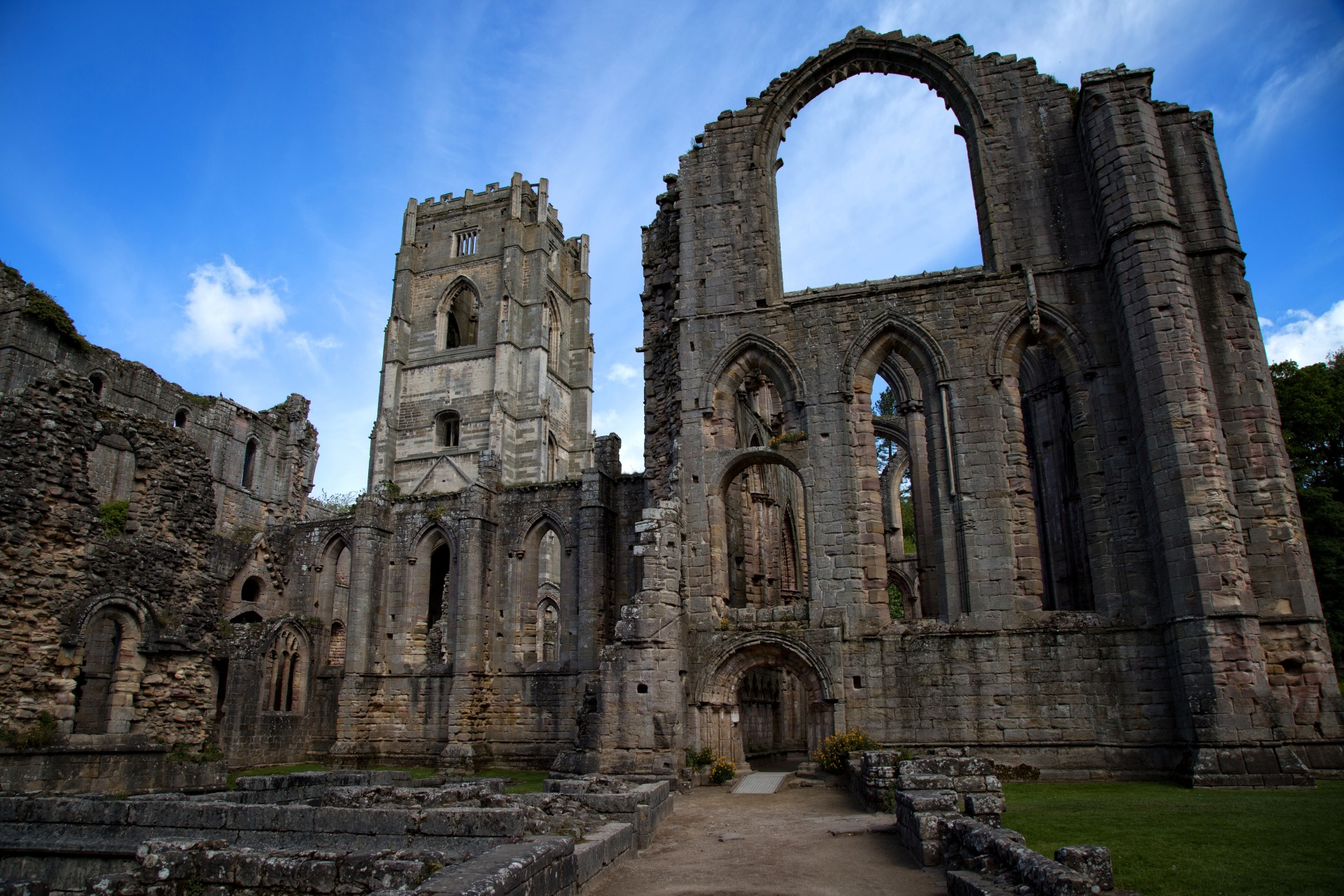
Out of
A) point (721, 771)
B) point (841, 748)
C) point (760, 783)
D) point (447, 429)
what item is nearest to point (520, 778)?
point (721, 771)

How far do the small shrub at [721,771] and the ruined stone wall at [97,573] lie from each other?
9.05m

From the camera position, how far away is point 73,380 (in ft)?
46.9

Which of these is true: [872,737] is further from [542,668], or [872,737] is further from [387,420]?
[387,420]

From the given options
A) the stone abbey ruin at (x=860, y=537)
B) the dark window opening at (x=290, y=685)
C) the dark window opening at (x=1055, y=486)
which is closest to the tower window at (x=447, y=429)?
the dark window opening at (x=290, y=685)

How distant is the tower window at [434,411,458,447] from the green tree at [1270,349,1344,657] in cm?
3370

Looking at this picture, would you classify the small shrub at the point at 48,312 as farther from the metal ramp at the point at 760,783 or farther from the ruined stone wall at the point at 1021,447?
the metal ramp at the point at 760,783

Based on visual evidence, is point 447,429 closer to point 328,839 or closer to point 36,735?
point 36,735

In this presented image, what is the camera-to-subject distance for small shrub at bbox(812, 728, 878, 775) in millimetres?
13570

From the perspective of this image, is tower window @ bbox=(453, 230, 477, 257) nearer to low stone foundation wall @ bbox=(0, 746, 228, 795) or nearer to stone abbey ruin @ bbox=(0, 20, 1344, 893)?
stone abbey ruin @ bbox=(0, 20, 1344, 893)

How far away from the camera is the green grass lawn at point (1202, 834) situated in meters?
6.04

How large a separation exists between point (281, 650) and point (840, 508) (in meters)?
15.7

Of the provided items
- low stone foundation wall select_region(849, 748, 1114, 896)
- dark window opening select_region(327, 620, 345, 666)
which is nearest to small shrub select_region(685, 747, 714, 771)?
low stone foundation wall select_region(849, 748, 1114, 896)

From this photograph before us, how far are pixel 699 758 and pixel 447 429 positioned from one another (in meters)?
32.4

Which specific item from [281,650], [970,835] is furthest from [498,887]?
[281,650]
